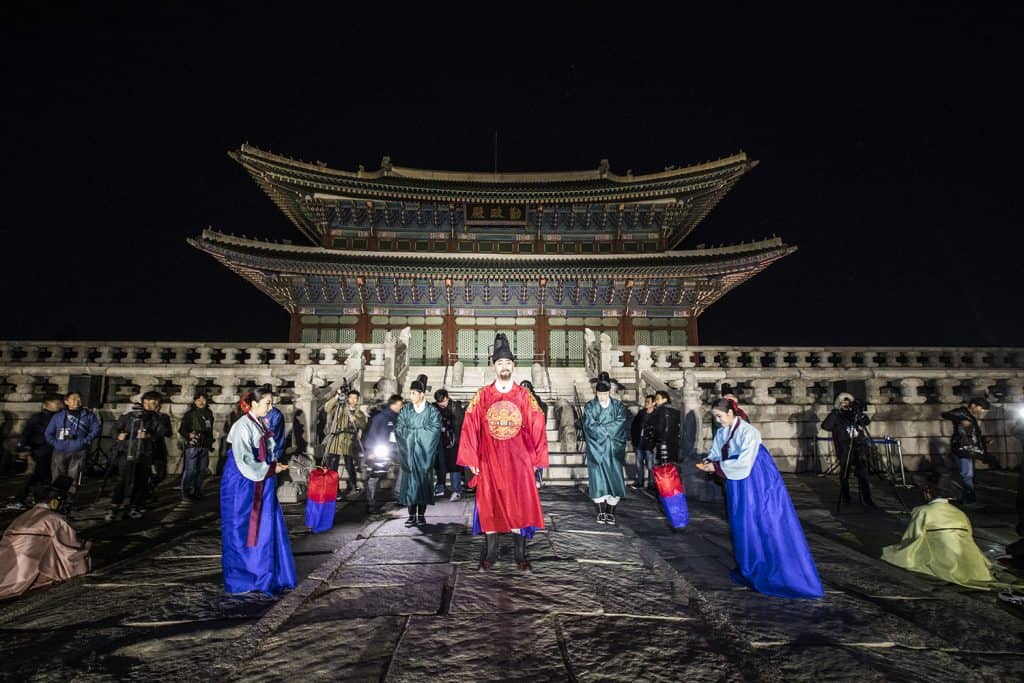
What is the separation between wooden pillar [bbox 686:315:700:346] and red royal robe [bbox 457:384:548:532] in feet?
50.8

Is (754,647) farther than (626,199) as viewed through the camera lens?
No

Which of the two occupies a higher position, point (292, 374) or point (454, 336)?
point (454, 336)

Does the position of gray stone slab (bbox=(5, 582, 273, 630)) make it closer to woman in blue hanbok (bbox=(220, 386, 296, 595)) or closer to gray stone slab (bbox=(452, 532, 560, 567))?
woman in blue hanbok (bbox=(220, 386, 296, 595))

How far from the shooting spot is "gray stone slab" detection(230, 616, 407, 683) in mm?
2273

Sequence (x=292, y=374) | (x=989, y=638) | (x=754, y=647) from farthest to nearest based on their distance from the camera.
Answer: (x=292, y=374) < (x=989, y=638) < (x=754, y=647)

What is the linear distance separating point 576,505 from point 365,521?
10.2ft

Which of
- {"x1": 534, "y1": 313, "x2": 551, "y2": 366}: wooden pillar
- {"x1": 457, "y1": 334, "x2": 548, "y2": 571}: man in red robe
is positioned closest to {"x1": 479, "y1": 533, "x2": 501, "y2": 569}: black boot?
{"x1": 457, "y1": 334, "x2": 548, "y2": 571}: man in red robe

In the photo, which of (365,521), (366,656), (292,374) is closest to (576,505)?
(365,521)

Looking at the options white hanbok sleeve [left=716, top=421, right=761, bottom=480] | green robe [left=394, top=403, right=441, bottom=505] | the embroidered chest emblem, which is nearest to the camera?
white hanbok sleeve [left=716, top=421, right=761, bottom=480]

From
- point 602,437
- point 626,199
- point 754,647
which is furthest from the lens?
point 626,199

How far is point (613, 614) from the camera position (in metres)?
2.98

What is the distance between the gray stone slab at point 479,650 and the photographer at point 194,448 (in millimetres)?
6730

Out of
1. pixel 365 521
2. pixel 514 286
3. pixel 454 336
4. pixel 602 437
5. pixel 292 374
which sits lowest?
pixel 365 521

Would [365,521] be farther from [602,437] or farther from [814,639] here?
[814,639]
